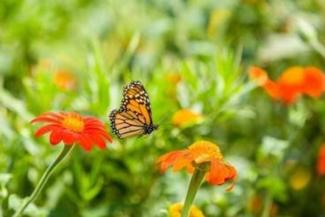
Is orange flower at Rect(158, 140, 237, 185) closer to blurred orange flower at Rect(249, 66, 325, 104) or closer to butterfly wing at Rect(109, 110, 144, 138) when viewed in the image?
butterfly wing at Rect(109, 110, 144, 138)

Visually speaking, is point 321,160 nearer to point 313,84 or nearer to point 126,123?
point 313,84

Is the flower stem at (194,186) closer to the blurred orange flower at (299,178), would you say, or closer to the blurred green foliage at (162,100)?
the blurred green foliage at (162,100)

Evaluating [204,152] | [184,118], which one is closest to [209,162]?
[204,152]

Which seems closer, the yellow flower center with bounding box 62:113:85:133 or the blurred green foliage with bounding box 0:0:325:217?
the yellow flower center with bounding box 62:113:85:133

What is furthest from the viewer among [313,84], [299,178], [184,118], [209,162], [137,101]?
[299,178]

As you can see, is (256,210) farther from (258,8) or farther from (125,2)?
(125,2)

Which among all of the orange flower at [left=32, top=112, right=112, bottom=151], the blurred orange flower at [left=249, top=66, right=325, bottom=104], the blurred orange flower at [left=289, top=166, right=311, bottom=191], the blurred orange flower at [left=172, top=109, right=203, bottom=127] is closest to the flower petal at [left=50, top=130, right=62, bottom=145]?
the orange flower at [left=32, top=112, right=112, bottom=151]

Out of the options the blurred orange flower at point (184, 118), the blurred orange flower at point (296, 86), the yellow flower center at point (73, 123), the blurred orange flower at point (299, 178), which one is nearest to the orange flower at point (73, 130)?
the yellow flower center at point (73, 123)
